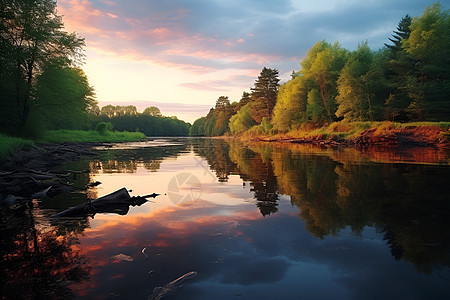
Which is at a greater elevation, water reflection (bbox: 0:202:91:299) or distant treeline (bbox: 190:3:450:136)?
distant treeline (bbox: 190:3:450:136)

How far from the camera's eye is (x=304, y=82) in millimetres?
56250

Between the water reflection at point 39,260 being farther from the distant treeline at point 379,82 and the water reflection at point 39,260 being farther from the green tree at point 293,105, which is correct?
the green tree at point 293,105

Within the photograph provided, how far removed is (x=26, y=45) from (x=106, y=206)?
2557cm

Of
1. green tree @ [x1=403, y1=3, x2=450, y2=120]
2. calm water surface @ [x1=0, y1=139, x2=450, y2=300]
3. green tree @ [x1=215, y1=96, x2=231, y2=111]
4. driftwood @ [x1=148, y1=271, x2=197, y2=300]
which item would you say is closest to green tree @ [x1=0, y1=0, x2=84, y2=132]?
calm water surface @ [x1=0, y1=139, x2=450, y2=300]

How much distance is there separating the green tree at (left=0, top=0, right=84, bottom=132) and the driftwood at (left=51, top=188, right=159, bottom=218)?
75.6ft

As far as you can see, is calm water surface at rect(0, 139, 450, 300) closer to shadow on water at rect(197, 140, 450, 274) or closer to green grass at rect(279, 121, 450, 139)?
shadow on water at rect(197, 140, 450, 274)

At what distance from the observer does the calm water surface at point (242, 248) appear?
145 inches

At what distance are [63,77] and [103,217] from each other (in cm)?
2893

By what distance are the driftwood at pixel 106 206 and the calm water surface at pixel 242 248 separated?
1.06 ft

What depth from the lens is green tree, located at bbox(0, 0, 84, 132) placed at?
75.9 feet

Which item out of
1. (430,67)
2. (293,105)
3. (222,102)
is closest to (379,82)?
(430,67)

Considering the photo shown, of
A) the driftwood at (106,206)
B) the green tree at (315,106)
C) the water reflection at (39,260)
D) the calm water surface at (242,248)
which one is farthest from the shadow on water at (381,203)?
the green tree at (315,106)

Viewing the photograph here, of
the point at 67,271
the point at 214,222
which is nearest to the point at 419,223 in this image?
the point at 214,222

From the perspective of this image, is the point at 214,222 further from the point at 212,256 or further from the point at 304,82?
the point at 304,82
